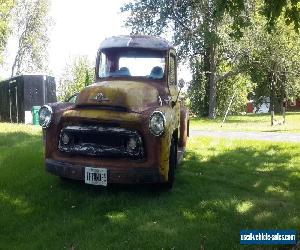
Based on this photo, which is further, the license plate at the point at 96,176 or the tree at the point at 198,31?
the tree at the point at 198,31

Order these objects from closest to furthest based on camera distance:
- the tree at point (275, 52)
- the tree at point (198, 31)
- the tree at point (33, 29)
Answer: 1. the tree at point (198, 31)
2. the tree at point (275, 52)
3. the tree at point (33, 29)

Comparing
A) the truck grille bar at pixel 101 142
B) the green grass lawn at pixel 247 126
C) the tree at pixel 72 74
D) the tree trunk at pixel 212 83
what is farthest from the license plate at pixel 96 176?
Answer: the tree at pixel 72 74

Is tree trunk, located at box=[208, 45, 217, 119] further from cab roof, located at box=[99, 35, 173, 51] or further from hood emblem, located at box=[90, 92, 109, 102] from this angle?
hood emblem, located at box=[90, 92, 109, 102]

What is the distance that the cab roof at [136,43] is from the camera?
853 centimetres

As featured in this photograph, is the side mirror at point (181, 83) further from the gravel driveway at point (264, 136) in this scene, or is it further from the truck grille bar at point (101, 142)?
the gravel driveway at point (264, 136)

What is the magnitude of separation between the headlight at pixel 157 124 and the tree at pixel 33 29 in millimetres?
48344

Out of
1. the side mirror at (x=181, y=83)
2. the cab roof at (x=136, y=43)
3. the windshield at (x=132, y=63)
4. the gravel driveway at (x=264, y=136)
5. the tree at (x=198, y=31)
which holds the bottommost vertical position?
the gravel driveway at (x=264, y=136)

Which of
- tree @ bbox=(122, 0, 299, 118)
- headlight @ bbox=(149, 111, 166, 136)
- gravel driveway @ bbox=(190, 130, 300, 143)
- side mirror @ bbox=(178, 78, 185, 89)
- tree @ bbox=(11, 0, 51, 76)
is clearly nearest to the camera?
headlight @ bbox=(149, 111, 166, 136)

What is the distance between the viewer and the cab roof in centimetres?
853

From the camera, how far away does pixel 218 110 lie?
41.4 meters

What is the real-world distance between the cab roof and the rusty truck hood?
1.30 m

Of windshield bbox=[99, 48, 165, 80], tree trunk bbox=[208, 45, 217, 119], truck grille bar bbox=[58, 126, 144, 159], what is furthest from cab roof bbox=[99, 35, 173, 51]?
tree trunk bbox=[208, 45, 217, 119]

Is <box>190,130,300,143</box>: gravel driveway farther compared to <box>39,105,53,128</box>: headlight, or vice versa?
<box>190,130,300,143</box>: gravel driveway

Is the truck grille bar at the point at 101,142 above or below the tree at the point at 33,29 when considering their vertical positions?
below
